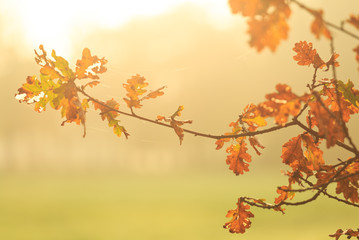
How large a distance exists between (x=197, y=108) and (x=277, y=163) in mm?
15397

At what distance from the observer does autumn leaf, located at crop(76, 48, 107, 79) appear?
7.46 feet

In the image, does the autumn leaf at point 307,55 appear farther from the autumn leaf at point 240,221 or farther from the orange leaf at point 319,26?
the orange leaf at point 319,26

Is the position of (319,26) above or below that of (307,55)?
below

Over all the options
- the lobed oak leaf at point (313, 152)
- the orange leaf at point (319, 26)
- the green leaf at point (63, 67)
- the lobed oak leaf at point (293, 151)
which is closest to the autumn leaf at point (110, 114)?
the green leaf at point (63, 67)

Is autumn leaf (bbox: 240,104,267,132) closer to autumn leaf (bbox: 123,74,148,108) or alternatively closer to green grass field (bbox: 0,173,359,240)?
autumn leaf (bbox: 123,74,148,108)

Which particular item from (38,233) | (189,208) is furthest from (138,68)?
(38,233)

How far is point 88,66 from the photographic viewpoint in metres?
2.33

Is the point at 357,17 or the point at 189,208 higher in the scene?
the point at 189,208

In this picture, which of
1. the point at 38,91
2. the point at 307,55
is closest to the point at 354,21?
the point at 307,55

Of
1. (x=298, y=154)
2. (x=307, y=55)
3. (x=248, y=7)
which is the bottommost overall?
(x=248, y=7)

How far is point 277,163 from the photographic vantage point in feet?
217

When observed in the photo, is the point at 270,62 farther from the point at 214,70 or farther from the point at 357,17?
the point at 357,17

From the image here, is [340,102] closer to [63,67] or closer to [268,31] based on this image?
[268,31]

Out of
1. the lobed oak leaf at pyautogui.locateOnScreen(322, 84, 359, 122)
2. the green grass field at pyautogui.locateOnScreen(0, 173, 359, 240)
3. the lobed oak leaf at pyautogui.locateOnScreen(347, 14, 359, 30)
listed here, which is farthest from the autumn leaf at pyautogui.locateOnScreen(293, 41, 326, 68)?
the green grass field at pyautogui.locateOnScreen(0, 173, 359, 240)
